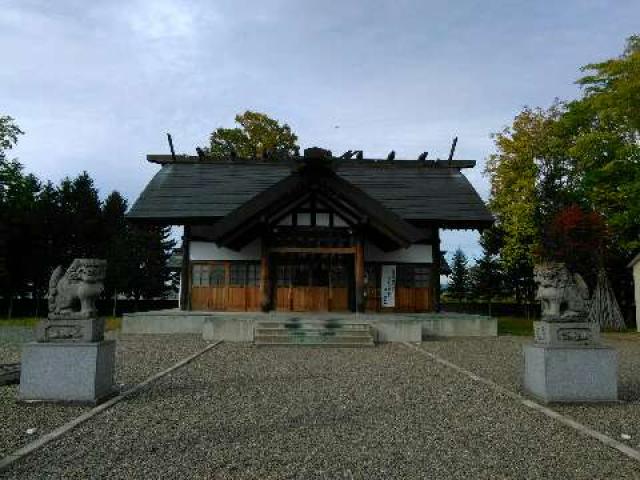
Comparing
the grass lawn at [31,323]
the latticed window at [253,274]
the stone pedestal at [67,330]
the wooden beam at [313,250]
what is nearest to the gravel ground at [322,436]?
the stone pedestal at [67,330]

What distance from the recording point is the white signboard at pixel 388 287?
18.7m

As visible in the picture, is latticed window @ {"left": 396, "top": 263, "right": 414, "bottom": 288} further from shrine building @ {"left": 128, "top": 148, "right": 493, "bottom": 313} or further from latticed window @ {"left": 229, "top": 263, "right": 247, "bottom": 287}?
A: latticed window @ {"left": 229, "top": 263, "right": 247, "bottom": 287}

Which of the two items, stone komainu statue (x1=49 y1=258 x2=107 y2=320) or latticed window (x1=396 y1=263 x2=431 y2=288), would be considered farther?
latticed window (x1=396 y1=263 x2=431 y2=288)

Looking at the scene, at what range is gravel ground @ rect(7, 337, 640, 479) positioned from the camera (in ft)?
13.4

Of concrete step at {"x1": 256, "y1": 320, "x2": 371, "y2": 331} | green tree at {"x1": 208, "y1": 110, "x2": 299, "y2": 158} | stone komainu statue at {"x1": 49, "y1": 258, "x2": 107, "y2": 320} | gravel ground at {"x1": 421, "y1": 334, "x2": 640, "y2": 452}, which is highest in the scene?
green tree at {"x1": 208, "y1": 110, "x2": 299, "y2": 158}

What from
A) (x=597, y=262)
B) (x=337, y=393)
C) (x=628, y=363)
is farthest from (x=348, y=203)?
(x=597, y=262)

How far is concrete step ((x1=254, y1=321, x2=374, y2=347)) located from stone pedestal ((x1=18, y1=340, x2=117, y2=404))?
23.0ft

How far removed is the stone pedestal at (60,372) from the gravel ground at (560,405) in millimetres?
5767

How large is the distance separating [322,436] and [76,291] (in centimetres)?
379

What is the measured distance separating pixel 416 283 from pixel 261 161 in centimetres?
906

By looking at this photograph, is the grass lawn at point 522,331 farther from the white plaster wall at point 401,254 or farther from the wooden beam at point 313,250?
the wooden beam at point 313,250

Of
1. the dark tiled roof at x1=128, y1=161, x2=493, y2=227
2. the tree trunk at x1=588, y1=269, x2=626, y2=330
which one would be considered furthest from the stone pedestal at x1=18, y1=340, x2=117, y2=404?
the tree trunk at x1=588, y1=269, x2=626, y2=330

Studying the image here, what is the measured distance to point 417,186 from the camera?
70.1ft

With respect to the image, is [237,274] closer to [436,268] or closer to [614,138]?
[436,268]
